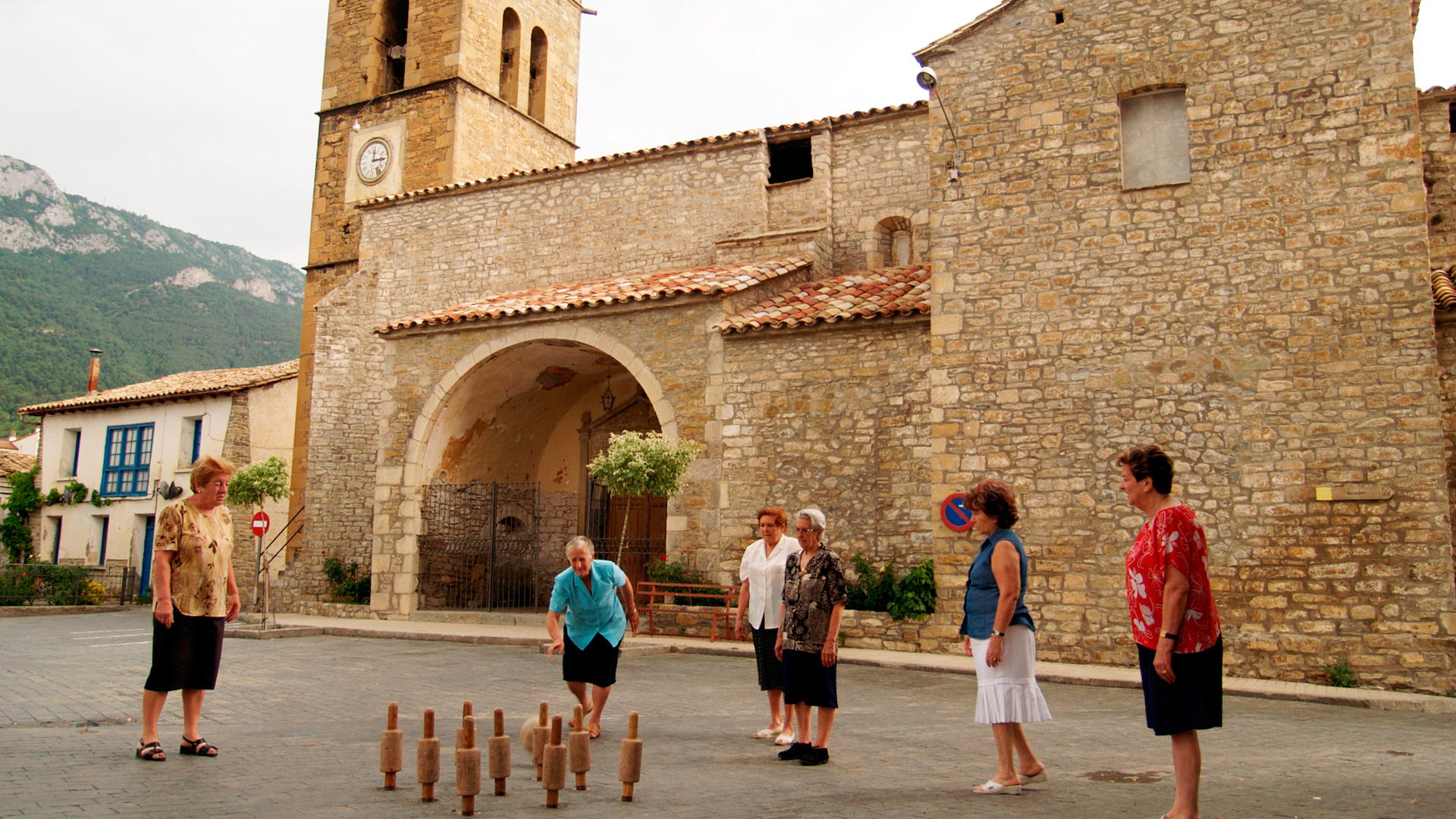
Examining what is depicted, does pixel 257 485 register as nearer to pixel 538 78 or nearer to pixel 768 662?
pixel 538 78

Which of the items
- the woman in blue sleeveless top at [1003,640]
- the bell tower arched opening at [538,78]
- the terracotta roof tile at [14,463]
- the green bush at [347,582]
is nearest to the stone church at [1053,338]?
the green bush at [347,582]

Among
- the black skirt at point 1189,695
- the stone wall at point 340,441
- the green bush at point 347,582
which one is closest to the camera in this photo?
the black skirt at point 1189,695

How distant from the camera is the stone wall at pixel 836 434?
12109mm

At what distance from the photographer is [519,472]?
18.3 m

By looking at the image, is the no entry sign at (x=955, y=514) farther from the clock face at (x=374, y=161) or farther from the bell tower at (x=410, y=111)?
the clock face at (x=374, y=161)

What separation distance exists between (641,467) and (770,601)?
19.7 feet

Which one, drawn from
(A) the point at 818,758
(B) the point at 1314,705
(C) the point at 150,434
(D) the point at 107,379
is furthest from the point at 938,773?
(D) the point at 107,379

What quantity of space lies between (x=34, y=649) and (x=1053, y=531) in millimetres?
12332

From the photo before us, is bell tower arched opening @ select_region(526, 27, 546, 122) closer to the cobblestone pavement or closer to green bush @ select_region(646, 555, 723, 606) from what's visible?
green bush @ select_region(646, 555, 723, 606)

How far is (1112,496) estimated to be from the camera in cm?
1059

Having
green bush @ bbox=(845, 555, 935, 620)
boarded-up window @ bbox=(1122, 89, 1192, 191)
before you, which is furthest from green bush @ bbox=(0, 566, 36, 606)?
boarded-up window @ bbox=(1122, 89, 1192, 191)

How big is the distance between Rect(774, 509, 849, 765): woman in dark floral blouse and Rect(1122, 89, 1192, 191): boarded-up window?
743cm

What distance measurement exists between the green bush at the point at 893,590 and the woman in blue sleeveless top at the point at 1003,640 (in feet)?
20.8

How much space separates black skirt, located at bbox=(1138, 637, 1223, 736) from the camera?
13.0ft
